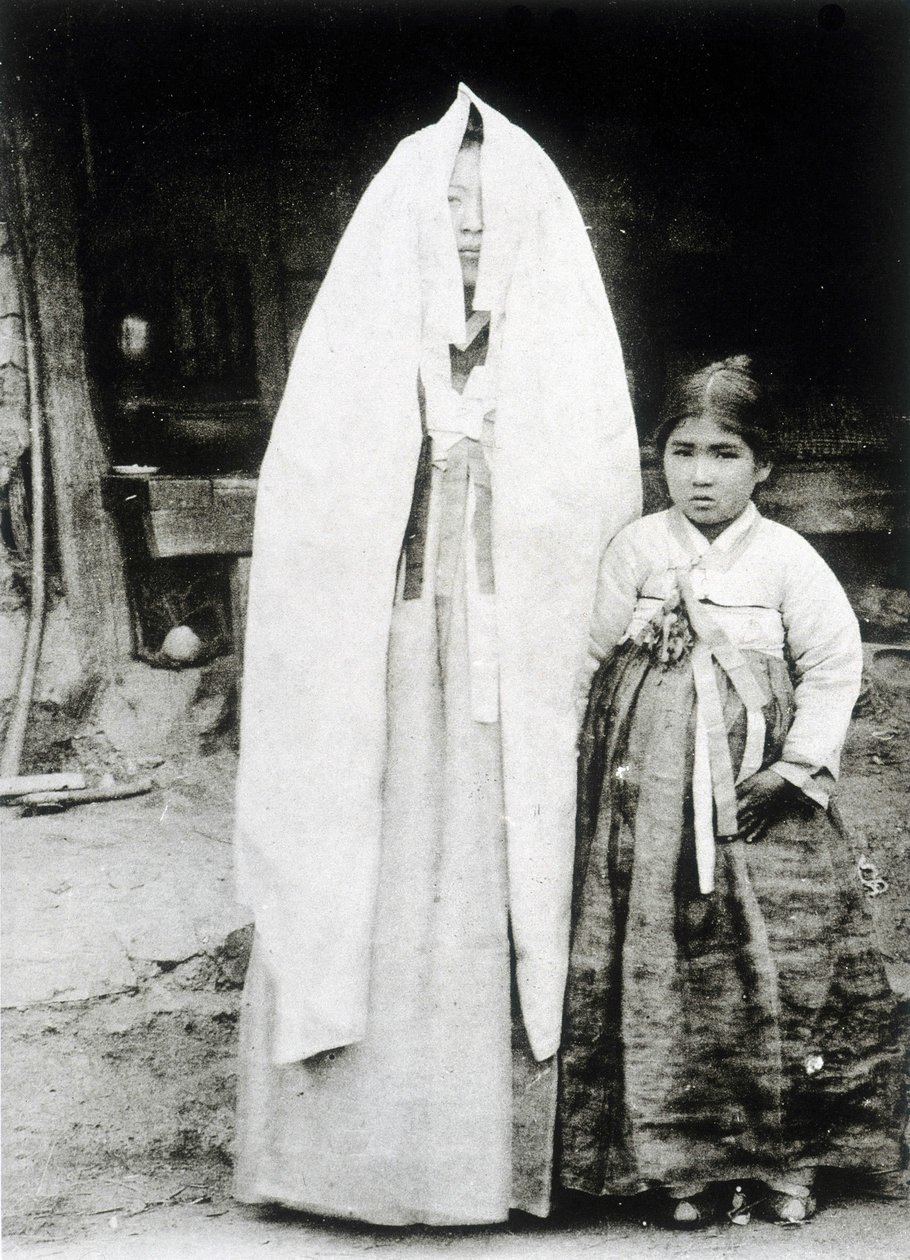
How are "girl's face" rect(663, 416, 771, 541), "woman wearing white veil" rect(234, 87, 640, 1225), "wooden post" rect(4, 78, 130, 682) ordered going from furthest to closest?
"wooden post" rect(4, 78, 130, 682) → "girl's face" rect(663, 416, 771, 541) → "woman wearing white veil" rect(234, 87, 640, 1225)

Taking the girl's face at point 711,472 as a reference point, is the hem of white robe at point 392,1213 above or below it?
below

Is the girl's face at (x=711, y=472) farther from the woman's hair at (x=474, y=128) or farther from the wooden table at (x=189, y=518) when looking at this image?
the wooden table at (x=189, y=518)

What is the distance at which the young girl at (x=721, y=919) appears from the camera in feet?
7.73

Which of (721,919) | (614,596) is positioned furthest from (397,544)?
(721,919)

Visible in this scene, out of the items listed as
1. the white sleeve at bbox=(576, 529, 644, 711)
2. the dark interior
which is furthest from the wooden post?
the white sleeve at bbox=(576, 529, 644, 711)

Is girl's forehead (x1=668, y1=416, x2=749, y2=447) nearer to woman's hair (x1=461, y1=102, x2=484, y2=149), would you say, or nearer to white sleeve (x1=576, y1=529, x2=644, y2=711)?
white sleeve (x1=576, y1=529, x2=644, y2=711)

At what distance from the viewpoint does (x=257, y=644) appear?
2416 millimetres

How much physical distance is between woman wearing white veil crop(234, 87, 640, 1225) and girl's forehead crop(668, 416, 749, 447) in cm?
18

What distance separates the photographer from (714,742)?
7.79ft

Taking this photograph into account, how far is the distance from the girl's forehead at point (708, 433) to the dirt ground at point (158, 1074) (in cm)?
65

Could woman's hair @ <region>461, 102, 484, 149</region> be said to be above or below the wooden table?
above

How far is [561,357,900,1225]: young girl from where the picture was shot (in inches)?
92.7

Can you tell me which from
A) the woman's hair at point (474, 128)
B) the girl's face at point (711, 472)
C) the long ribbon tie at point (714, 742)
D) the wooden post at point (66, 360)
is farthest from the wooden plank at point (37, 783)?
the woman's hair at point (474, 128)

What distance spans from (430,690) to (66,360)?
1100 millimetres
